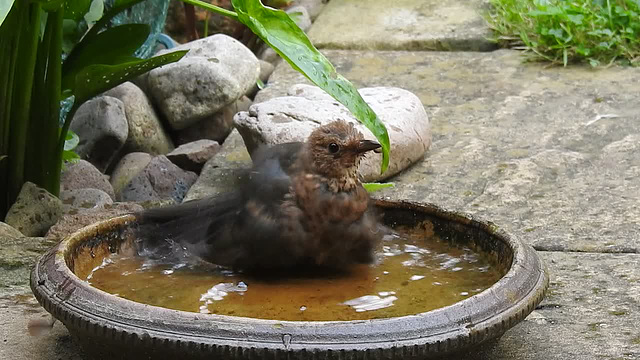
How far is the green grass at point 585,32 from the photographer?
5.48m

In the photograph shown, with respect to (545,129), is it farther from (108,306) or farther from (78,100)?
(108,306)

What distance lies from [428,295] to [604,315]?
58 centimetres

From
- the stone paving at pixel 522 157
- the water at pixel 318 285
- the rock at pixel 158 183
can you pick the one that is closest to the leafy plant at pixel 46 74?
the rock at pixel 158 183

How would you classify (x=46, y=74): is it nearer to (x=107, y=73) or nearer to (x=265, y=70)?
(x=107, y=73)

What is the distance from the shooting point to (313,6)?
7117mm

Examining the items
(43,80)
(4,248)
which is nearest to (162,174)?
(43,80)

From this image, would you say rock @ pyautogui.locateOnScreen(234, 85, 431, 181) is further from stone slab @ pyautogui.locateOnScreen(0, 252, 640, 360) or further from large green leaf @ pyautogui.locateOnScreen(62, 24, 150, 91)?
stone slab @ pyautogui.locateOnScreen(0, 252, 640, 360)

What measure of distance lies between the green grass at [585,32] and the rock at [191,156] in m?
2.18

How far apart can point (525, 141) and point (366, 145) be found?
210cm

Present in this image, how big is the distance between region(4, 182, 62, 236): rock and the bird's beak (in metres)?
1.39

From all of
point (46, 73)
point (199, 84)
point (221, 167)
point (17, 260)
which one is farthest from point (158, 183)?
point (17, 260)

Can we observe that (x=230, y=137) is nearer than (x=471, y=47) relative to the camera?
Yes

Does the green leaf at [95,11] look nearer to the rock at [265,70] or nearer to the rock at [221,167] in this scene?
the rock at [221,167]

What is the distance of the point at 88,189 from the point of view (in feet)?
12.7
